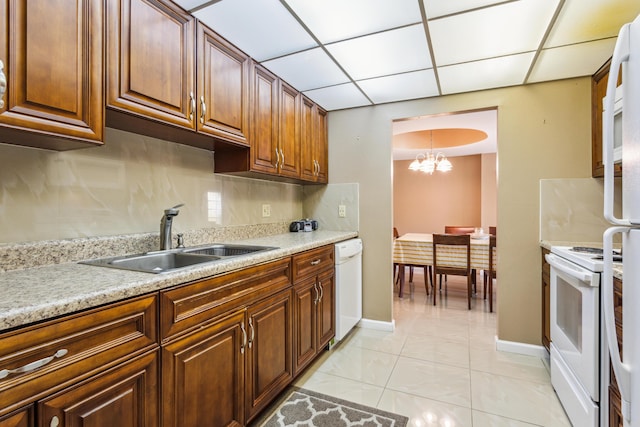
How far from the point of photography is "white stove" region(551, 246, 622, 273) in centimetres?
142

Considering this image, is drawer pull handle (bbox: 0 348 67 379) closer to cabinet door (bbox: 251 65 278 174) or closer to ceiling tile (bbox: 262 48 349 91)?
cabinet door (bbox: 251 65 278 174)

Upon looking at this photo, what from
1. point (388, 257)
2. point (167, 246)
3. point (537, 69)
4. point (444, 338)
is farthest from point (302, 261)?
point (537, 69)

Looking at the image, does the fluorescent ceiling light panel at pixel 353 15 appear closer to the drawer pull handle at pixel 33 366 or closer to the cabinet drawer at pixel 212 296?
the cabinet drawer at pixel 212 296

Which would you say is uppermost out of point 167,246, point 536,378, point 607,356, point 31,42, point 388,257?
point 31,42

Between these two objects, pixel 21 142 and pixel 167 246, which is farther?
pixel 167 246

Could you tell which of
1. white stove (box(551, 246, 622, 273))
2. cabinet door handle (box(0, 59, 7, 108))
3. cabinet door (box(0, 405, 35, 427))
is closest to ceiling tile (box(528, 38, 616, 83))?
white stove (box(551, 246, 622, 273))

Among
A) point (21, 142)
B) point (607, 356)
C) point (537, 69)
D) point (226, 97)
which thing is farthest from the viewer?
point (537, 69)

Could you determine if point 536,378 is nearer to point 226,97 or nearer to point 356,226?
point 356,226

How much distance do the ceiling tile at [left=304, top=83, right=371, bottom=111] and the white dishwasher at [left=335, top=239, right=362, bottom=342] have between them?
1.26m

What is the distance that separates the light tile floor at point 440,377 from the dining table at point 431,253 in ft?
2.58

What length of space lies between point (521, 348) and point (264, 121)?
8.62 feet

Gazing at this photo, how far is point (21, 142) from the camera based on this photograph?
3.90ft

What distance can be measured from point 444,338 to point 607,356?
1428 millimetres

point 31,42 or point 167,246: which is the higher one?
point 31,42
